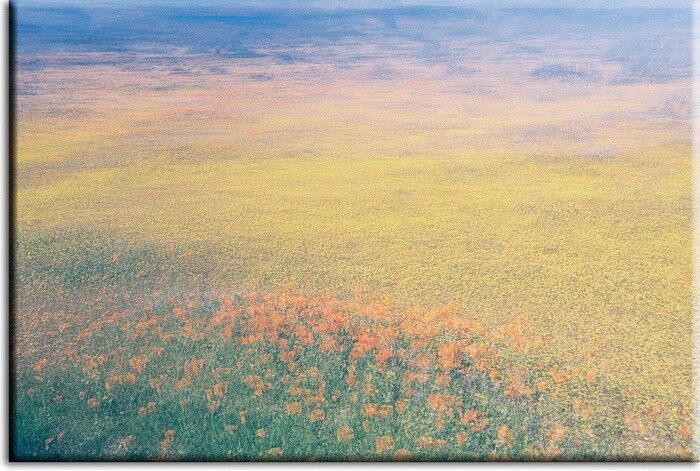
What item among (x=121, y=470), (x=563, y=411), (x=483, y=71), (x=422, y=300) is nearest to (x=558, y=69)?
(x=483, y=71)

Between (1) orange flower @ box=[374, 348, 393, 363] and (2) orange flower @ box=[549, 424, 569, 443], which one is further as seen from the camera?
(1) orange flower @ box=[374, 348, 393, 363]

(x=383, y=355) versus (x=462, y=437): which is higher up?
(x=383, y=355)

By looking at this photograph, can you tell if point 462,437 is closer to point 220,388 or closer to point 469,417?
point 469,417

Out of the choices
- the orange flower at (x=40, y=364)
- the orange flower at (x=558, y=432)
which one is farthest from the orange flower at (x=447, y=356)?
the orange flower at (x=40, y=364)

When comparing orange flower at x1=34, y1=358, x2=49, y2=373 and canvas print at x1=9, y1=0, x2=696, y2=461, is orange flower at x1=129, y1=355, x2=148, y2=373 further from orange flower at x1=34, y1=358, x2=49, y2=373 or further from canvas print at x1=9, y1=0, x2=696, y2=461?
orange flower at x1=34, y1=358, x2=49, y2=373

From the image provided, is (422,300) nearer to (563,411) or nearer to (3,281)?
(563,411)

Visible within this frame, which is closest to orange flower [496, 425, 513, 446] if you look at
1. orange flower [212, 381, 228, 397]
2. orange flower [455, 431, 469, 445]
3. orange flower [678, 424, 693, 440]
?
orange flower [455, 431, 469, 445]

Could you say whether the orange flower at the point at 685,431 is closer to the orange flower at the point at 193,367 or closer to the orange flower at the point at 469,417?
the orange flower at the point at 469,417

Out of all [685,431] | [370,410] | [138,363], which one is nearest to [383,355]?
[370,410]

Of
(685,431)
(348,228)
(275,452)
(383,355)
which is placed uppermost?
(348,228)
